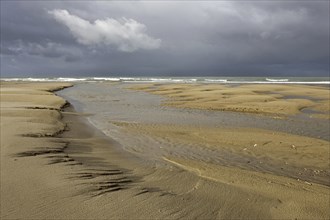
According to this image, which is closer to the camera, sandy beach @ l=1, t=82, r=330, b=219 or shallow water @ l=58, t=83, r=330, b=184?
sandy beach @ l=1, t=82, r=330, b=219

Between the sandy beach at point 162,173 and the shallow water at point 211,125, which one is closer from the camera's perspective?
the sandy beach at point 162,173

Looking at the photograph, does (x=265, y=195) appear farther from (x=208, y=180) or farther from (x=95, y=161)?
(x=95, y=161)

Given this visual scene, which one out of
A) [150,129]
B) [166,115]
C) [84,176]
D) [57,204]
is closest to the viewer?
[57,204]

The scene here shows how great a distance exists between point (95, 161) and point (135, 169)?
1217 millimetres

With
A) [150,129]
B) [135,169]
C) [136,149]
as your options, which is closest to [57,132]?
[136,149]

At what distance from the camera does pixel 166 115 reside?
21.1 m

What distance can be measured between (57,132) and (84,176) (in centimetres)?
622

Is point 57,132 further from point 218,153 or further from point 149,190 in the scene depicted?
point 149,190

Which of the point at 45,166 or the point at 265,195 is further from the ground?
the point at 45,166

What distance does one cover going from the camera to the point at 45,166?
7438mm

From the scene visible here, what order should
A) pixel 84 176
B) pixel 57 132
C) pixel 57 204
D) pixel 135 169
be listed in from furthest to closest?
1. pixel 57 132
2. pixel 135 169
3. pixel 84 176
4. pixel 57 204

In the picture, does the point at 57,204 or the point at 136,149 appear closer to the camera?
the point at 57,204

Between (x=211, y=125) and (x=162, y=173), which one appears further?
(x=211, y=125)

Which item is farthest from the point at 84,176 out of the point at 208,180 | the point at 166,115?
the point at 166,115
